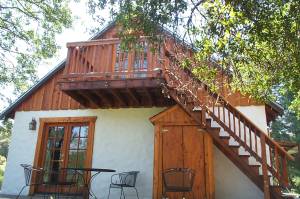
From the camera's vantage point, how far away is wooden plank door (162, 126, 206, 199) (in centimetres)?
619

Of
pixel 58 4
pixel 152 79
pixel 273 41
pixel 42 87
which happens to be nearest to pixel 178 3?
pixel 273 41

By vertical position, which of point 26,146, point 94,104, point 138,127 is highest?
point 94,104

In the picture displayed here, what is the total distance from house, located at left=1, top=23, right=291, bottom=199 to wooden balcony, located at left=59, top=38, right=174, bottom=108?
0.07 feet

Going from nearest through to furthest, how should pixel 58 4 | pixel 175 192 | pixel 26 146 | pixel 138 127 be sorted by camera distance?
pixel 175 192 < pixel 138 127 < pixel 26 146 < pixel 58 4

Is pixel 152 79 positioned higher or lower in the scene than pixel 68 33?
lower

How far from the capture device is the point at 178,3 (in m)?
4.28

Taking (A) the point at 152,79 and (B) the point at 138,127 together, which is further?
(B) the point at 138,127

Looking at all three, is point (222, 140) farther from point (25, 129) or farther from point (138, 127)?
point (25, 129)

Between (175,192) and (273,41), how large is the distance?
3.41 m

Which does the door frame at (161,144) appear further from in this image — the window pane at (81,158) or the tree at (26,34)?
the tree at (26,34)

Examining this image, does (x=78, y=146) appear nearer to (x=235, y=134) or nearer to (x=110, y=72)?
(x=110, y=72)

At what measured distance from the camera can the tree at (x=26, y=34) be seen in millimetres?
10828

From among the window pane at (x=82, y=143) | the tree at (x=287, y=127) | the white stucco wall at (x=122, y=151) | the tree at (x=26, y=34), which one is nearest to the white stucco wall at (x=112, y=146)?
the white stucco wall at (x=122, y=151)

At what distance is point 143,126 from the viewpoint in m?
7.88
